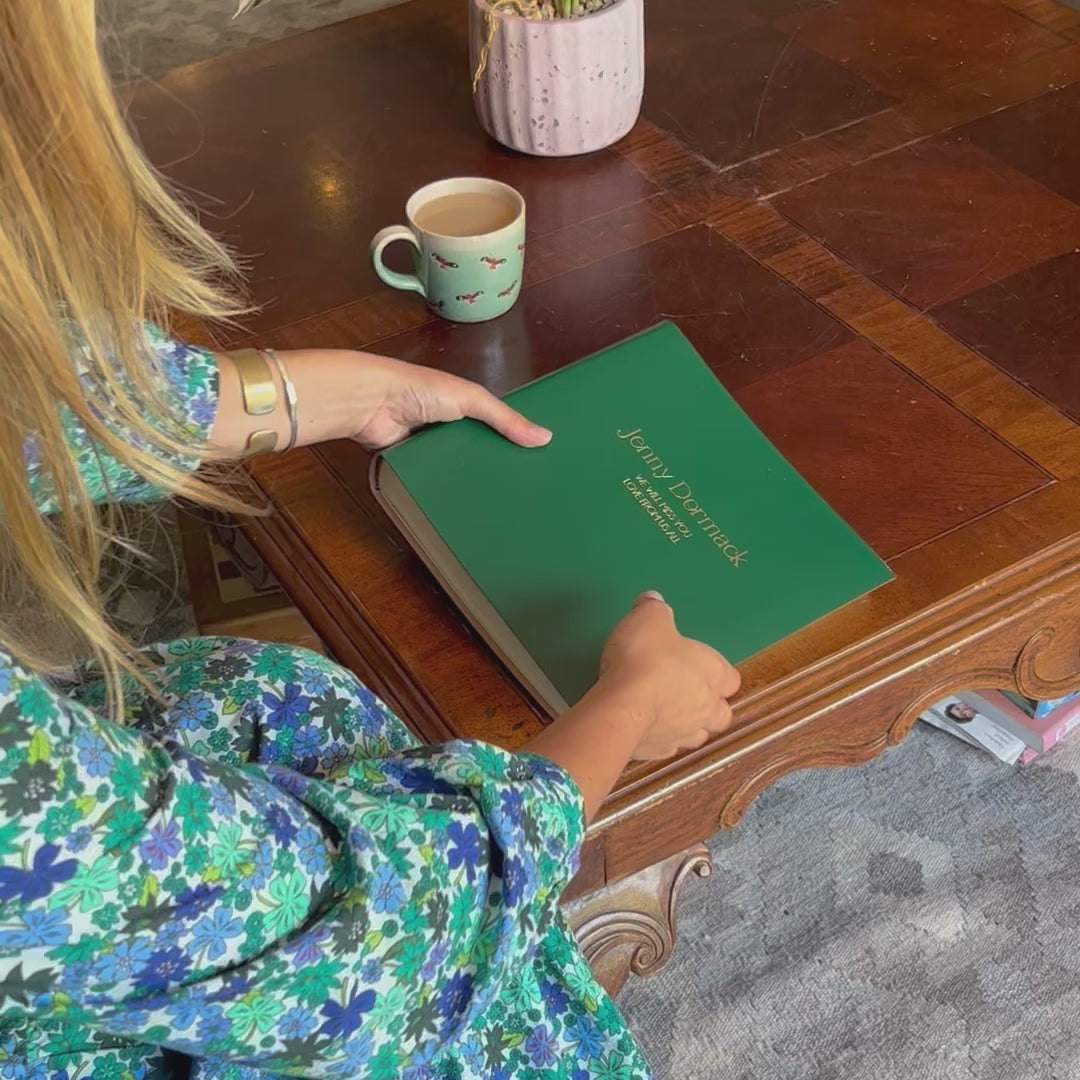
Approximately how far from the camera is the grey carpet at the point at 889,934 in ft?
3.80

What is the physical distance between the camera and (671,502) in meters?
0.81

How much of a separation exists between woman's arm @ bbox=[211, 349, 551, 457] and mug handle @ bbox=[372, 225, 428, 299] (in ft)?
0.37

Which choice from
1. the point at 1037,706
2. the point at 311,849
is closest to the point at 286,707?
the point at 311,849

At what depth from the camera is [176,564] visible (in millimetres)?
1567

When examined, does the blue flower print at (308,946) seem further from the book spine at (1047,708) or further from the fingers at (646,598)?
the book spine at (1047,708)

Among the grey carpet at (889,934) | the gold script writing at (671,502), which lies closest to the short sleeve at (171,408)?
the gold script writing at (671,502)

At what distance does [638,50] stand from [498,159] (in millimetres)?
151

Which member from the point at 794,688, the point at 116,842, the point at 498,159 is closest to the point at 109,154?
the point at 116,842

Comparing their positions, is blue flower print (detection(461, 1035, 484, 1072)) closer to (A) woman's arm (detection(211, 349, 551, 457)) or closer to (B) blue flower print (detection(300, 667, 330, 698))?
(B) blue flower print (detection(300, 667, 330, 698))

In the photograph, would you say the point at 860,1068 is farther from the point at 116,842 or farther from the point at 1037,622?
the point at 116,842

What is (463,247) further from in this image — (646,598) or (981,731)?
(981,731)

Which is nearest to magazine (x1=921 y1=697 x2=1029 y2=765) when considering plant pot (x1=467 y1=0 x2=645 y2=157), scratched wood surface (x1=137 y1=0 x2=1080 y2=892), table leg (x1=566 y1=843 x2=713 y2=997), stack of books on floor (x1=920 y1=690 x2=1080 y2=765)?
stack of books on floor (x1=920 y1=690 x2=1080 y2=765)

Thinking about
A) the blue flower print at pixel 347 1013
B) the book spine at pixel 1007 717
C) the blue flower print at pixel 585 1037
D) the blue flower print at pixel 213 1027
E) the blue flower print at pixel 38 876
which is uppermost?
the blue flower print at pixel 38 876

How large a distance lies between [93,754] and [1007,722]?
1085 mm
